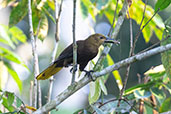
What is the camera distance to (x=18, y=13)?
247 centimetres

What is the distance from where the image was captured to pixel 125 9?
2.19 meters

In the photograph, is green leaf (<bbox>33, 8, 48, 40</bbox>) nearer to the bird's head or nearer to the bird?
the bird

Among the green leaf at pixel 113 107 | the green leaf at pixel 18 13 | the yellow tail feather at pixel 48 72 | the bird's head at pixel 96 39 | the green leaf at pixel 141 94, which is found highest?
the green leaf at pixel 18 13

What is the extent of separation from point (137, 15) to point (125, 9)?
476mm

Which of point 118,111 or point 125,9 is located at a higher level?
point 125,9

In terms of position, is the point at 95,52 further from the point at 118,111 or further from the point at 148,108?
the point at 118,111

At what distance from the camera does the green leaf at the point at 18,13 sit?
2.45 m

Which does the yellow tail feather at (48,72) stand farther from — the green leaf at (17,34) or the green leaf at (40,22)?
the green leaf at (17,34)

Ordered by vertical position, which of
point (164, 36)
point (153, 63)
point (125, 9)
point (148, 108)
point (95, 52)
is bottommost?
point (153, 63)

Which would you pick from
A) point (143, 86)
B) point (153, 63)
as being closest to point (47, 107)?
point (143, 86)

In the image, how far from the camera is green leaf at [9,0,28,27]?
2.45 meters

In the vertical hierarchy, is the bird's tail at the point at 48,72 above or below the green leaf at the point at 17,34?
below

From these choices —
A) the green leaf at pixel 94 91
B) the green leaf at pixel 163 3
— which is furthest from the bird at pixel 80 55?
the green leaf at pixel 163 3

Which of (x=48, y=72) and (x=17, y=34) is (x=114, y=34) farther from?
(x=17, y=34)
